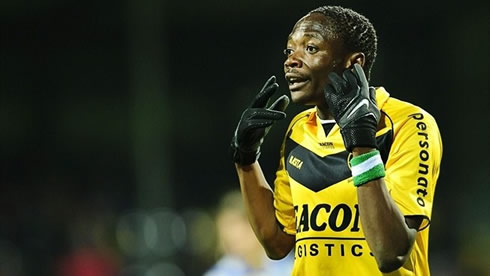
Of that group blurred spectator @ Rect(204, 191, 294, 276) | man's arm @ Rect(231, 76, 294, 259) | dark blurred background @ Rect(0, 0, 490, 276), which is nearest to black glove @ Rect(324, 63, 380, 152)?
man's arm @ Rect(231, 76, 294, 259)

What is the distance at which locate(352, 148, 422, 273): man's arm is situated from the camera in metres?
2.43

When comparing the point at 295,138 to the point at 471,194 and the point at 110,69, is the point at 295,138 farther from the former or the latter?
the point at 110,69

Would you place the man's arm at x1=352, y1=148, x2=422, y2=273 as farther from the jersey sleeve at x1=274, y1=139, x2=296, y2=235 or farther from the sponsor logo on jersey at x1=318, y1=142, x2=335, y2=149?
the jersey sleeve at x1=274, y1=139, x2=296, y2=235

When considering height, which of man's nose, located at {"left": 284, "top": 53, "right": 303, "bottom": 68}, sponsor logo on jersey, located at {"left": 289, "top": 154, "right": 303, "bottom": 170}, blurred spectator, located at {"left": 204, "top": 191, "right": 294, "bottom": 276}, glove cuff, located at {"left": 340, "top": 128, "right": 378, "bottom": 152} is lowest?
blurred spectator, located at {"left": 204, "top": 191, "right": 294, "bottom": 276}

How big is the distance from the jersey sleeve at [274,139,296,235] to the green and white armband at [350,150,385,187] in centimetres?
50

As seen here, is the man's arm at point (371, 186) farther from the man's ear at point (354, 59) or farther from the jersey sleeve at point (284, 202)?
the jersey sleeve at point (284, 202)

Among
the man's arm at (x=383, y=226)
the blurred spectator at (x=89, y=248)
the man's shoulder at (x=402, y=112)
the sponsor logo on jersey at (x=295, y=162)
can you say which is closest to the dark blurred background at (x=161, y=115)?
the blurred spectator at (x=89, y=248)

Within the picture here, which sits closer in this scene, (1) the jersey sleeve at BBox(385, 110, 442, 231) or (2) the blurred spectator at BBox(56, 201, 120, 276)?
(1) the jersey sleeve at BBox(385, 110, 442, 231)

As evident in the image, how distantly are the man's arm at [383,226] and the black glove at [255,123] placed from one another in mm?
435

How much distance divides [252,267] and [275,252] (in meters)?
1.98

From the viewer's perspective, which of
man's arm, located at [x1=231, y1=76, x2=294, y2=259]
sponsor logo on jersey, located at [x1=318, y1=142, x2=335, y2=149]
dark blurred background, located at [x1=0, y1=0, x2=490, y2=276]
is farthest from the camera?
dark blurred background, located at [x1=0, y1=0, x2=490, y2=276]

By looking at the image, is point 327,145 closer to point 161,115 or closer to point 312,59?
point 312,59

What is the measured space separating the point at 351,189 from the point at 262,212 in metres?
0.41

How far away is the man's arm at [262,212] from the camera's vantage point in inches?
118
